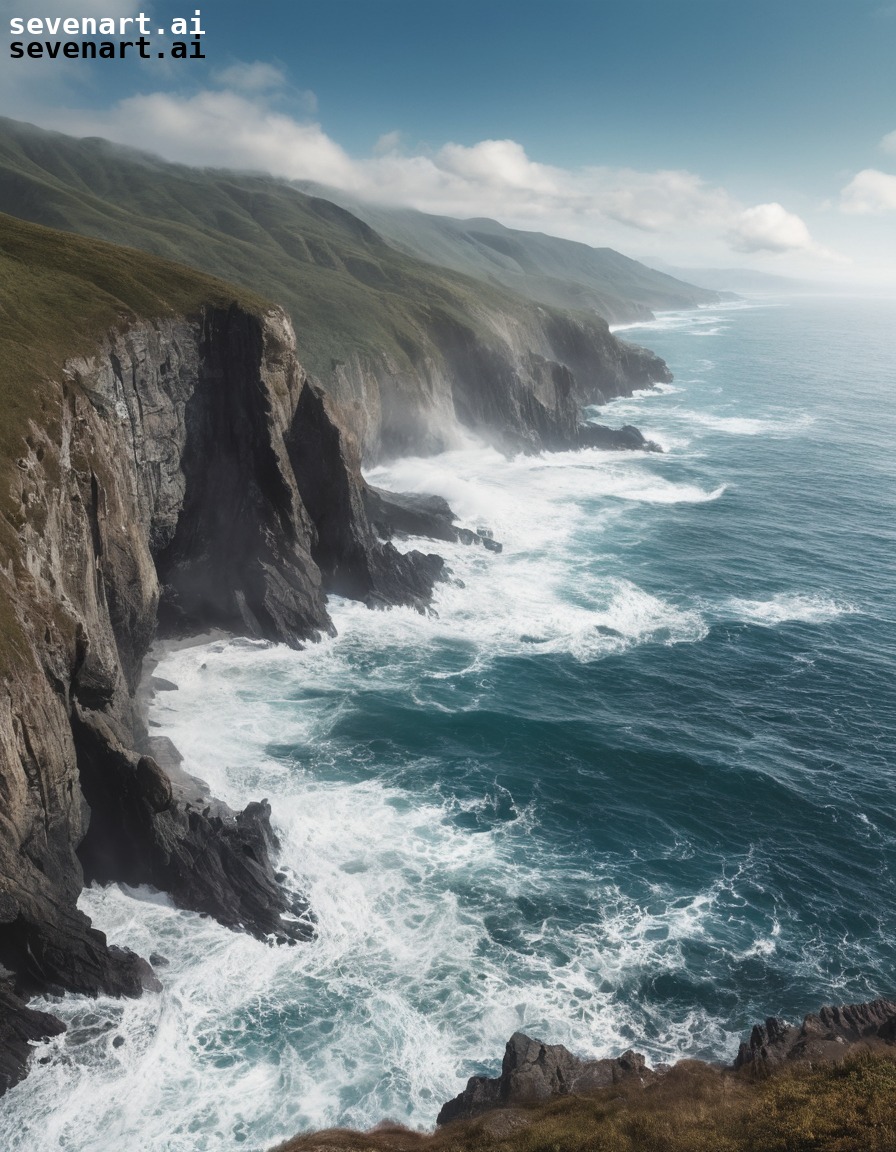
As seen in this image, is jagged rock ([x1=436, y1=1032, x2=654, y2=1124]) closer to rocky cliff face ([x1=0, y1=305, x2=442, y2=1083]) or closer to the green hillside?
rocky cliff face ([x1=0, y1=305, x2=442, y2=1083])

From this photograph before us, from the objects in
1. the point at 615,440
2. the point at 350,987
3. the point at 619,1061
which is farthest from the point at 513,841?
the point at 615,440

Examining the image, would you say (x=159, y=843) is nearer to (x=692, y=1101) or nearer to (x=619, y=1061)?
(x=619, y=1061)

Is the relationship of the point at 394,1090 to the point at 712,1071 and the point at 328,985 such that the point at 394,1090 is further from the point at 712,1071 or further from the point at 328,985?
the point at 712,1071

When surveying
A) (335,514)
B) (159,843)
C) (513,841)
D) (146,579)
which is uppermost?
(335,514)

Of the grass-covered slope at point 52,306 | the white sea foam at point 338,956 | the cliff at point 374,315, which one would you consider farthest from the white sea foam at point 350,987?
the cliff at point 374,315

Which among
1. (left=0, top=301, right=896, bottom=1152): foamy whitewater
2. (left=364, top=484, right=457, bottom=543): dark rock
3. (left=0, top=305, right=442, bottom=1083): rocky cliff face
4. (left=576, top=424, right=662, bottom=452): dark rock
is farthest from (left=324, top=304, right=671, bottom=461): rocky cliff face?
(left=0, top=301, right=896, bottom=1152): foamy whitewater
